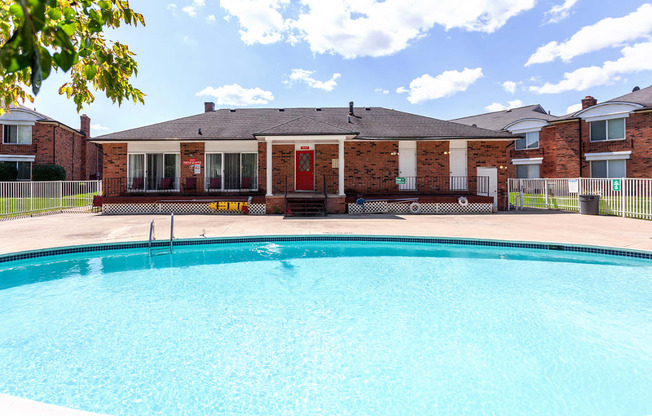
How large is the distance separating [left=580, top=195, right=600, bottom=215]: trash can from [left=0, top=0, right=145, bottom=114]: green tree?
60.3ft

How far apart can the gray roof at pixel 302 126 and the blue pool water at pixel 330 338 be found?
9.42 meters

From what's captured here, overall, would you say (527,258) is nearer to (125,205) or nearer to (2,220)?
(125,205)

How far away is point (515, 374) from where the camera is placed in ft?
11.7

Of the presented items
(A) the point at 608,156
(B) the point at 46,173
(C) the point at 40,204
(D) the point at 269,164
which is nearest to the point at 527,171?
(A) the point at 608,156

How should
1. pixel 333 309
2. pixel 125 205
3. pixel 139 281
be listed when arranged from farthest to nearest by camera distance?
pixel 125 205
pixel 139 281
pixel 333 309

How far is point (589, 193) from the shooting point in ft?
54.4

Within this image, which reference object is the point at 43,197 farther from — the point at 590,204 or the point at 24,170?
the point at 590,204

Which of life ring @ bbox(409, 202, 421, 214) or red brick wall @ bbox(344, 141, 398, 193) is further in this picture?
red brick wall @ bbox(344, 141, 398, 193)

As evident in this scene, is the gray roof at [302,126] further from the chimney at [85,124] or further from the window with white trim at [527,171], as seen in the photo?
the chimney at [85,124]

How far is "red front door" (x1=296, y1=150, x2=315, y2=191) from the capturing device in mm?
17391

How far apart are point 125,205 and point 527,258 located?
17.1m

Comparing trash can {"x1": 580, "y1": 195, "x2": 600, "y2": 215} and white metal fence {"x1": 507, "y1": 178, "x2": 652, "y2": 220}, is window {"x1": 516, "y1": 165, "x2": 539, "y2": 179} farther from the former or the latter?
trash can {"x1": 580, "y1": 195, "x2": 600, "y2": 215}

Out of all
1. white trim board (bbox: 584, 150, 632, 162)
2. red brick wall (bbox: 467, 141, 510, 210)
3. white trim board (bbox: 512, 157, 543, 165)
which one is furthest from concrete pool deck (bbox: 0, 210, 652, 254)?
white trim board (bbox: 512, 157, 543, 165)

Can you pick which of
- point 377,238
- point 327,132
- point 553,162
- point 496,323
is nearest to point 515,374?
point 496,323
